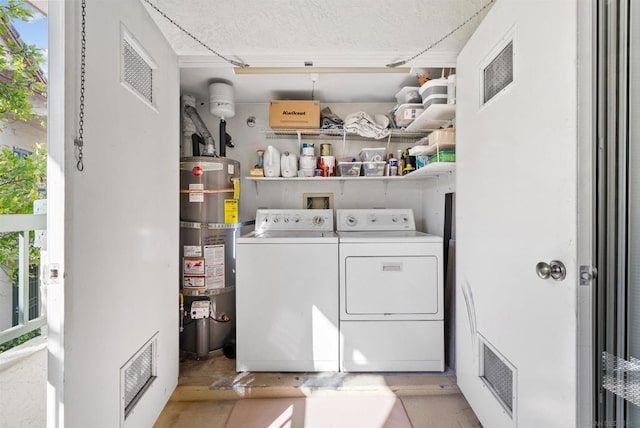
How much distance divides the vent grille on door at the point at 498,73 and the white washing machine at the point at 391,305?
A: 2.83 feet

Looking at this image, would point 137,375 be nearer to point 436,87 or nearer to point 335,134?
point 335,134

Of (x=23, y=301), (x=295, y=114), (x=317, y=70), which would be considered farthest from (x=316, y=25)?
(x=23, y=301)

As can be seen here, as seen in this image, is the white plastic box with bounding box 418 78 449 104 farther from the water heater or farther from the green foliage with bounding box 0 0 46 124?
the green foliage with bounding box 0 0 46 124

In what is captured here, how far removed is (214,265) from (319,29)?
167 centimetres

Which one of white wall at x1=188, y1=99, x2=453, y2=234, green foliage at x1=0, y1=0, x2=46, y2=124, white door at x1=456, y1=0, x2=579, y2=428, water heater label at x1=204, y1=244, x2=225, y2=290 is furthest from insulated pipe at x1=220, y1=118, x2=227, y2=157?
white door at x1=456, y1=0, x2=579, y2=428

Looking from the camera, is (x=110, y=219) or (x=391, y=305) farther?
(x=391, y=305)

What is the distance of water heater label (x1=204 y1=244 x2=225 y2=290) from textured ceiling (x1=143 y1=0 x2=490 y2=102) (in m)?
1.22

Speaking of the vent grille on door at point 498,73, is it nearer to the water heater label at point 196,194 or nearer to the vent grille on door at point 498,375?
the vent grille on door at point 498,375

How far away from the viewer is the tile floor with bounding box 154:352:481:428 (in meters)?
1.40

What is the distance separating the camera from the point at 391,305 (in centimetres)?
164

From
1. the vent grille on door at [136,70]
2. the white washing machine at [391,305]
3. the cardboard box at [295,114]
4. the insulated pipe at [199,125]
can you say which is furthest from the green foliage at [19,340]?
the cardboard box at [295,114]

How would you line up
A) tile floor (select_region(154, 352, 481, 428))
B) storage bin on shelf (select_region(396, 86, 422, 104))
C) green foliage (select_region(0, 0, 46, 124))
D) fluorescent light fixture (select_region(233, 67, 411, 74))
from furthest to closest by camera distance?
1. storage bin on shelf (select_region(396, 86, 422, 104))
2. fluorescent light fixture (select_region(233, 67, 411, 74))
3. tile floor (select_region(154, 352, 481, 428))
4. green foliage (select_region(0, 0, 46, 124))

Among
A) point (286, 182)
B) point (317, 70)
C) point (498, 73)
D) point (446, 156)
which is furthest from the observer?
point (286, 182)

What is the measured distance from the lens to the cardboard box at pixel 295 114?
A: 2.07 m
